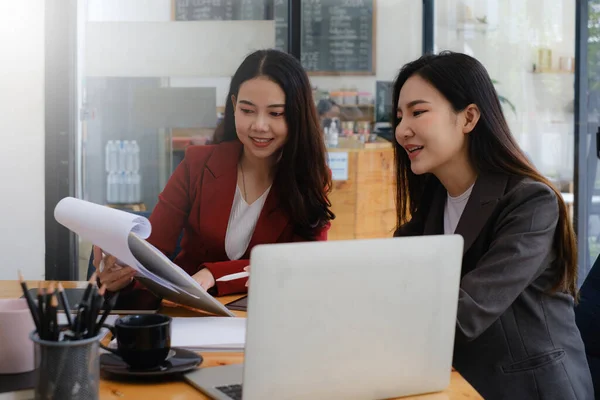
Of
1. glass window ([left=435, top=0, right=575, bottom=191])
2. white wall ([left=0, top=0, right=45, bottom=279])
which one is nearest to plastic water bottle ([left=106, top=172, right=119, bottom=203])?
white wall ([left=0, top=0, right=45, bottom=279])

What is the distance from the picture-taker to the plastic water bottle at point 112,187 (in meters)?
4.07

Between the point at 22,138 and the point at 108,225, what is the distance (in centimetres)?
266

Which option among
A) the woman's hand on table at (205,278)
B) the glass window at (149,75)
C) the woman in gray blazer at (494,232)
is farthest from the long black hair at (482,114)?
the glass window at (149,75)

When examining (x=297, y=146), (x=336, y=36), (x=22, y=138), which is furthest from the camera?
(x=336, y=36)

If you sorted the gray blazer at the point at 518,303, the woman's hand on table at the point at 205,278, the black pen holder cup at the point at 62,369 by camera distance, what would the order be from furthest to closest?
the woman's hand on table at the point at 205,278
the gray blazer at the point at 518,303
the black pen holder cup at the point at 62,369

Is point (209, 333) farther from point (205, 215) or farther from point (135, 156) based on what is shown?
point (135, 156)

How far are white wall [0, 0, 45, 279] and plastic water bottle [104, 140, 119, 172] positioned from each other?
317 millimetres

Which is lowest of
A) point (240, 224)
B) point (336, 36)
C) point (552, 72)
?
point (240, 224)

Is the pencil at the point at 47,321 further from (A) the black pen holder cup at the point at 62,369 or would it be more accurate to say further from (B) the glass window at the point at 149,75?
(B) the glass window at the point at 149,75

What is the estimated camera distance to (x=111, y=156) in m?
4.06

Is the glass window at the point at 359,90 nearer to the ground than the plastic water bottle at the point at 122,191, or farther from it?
farther from it

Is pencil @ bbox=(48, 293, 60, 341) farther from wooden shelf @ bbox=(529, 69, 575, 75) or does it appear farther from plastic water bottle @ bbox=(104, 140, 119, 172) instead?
wooden shelf @ bbox=(529, 69, 575, 75)

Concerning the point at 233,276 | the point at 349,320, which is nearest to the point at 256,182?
the point at 233,276

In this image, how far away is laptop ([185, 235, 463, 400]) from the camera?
0.98 m
